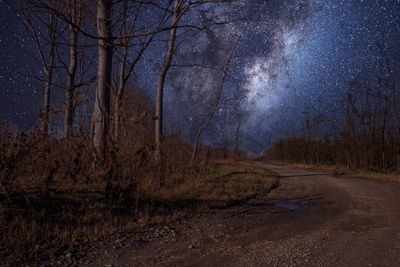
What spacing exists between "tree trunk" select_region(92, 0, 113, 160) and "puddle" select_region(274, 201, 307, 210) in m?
4.70

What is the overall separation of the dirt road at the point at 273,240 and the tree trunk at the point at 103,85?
10.3 ft

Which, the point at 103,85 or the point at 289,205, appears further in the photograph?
the point at 289,205

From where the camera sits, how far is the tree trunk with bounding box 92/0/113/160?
8906 mm

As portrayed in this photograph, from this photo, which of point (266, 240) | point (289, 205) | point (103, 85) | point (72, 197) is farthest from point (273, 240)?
point (103, 85)

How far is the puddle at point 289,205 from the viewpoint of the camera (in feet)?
31.1

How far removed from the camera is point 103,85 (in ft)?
30.5

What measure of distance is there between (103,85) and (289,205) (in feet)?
18.9

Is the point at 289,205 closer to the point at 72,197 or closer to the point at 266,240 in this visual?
the point at 266,240

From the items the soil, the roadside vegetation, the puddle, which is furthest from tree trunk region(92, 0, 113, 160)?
the puddle

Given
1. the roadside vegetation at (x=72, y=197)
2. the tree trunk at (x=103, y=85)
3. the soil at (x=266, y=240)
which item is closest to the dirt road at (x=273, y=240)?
the soil at (x=266, y=240)

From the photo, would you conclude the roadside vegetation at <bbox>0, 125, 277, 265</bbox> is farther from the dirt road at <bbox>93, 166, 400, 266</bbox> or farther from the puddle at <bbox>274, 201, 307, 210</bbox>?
the puddle at <bbox>274, 201, 307, 210</bbox>

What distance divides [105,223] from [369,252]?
13.5ft

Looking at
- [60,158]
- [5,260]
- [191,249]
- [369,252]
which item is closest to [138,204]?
[60,158]

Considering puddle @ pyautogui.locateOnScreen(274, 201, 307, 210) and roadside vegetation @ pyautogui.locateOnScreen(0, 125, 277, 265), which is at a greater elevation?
roadside vegetation @ pyautogui.locateOnScreen(0, 125, 277, 265)
